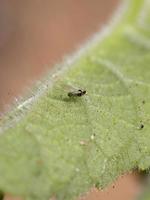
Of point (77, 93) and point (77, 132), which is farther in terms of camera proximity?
point (77, 93)

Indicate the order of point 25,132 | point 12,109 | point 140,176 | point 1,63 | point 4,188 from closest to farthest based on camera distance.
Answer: point 4,188
point 25,132
point 12,109
point 140,176
point 1,63

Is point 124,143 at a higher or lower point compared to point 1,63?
higher

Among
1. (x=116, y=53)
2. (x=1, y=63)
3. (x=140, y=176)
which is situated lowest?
(x=1, y=63)

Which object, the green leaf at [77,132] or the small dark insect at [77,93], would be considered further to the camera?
the small dark insect at [77,93]

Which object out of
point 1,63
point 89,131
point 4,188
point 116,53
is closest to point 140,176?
point 116,53

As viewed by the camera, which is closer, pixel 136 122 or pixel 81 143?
pixel 81 143

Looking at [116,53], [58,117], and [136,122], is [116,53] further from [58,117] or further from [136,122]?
[58,117]

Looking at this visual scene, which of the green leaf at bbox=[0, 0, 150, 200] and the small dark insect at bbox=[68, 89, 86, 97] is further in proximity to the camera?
the small dark insect at bbox=[68, 89, 86, 97]

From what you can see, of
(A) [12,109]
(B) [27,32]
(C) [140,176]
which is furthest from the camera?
(B) [27,32]
